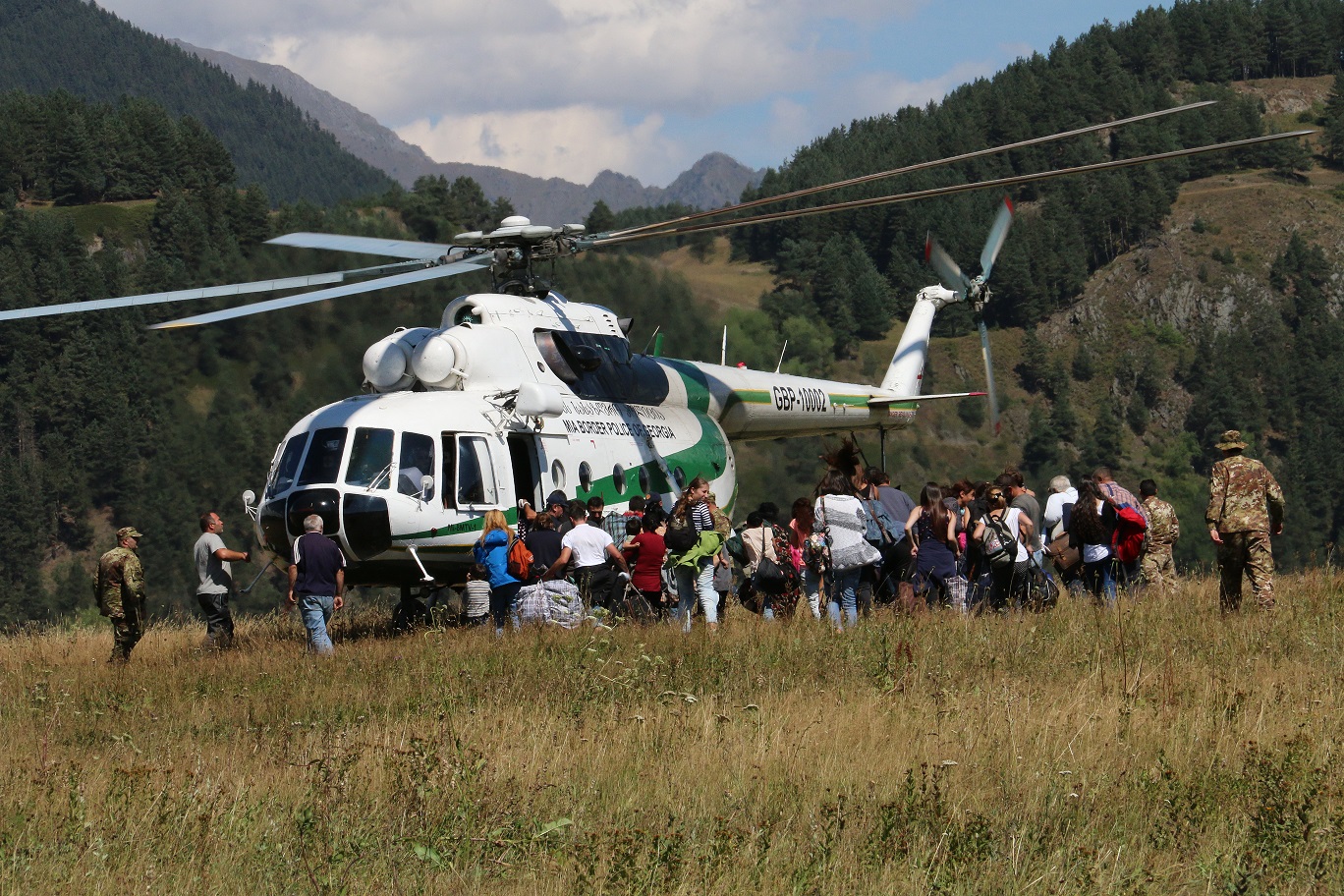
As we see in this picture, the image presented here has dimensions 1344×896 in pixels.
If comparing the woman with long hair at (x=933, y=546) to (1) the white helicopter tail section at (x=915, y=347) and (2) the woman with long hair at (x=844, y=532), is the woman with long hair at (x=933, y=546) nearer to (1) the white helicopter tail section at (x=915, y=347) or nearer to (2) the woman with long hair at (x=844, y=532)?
(2) the woman with long hair at (x=844, y=532)

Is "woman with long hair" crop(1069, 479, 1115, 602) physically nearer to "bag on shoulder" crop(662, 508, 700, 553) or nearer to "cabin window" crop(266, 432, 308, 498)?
"bag on shoulder" crop(662, 508, 700, 553)

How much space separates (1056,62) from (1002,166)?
117 feet

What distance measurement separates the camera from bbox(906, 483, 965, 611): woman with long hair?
12.6m

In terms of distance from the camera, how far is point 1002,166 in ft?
409

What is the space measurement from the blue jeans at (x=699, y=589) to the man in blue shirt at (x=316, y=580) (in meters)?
3.04

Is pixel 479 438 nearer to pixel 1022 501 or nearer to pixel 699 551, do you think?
pixel 699 551

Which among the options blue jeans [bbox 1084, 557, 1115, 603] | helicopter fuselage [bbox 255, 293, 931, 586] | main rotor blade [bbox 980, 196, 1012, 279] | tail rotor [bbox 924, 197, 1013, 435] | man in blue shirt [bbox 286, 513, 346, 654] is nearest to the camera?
man in blue shirt [bbox 286, 513, 346, 654]

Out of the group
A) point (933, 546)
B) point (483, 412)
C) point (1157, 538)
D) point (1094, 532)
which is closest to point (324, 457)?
point (483, 412)

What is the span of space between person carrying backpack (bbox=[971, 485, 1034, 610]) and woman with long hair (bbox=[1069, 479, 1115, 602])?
464 mm

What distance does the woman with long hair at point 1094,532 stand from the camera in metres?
13.1

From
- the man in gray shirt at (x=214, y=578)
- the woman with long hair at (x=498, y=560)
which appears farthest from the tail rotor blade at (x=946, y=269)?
the man in gray shirt at (x=214, y=578)

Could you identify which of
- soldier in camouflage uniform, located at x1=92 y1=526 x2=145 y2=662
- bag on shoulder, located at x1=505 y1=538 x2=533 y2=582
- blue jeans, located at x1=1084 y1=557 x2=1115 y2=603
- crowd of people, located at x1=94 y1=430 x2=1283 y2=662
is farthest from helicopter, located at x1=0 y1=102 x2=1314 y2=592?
blue jeans, located at x1=1084 y1=557 x2=1115 y2=603

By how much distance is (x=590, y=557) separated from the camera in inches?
517

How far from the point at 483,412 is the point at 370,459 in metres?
1.48
